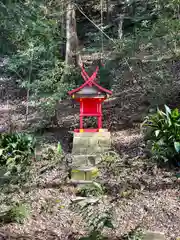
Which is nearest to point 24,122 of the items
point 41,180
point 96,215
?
point 41,180

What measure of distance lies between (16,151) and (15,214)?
2680mm

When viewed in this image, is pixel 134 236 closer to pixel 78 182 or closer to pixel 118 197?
pixel 118 197

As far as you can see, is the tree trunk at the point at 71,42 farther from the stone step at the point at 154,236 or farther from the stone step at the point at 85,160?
the stone step at the point at 154,236

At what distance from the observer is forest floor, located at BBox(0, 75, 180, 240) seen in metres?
3.97

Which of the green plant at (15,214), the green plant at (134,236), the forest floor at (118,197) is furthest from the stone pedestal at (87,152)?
the green plant at (134,236)

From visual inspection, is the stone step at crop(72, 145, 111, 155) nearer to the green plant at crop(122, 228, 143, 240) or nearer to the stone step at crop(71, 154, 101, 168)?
the stone step at crop(71, 154, 101, 168)

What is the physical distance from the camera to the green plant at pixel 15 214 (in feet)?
13.6

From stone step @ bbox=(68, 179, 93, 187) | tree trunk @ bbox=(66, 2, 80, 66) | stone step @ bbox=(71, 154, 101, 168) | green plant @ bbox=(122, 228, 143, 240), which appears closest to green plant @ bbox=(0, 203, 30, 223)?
stone step @ bbox=(68, 179, 93, 187)

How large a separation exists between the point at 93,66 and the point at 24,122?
161 inches

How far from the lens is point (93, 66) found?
12430mm

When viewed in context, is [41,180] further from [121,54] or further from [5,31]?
[121,54]

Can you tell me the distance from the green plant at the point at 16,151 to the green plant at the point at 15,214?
189cm

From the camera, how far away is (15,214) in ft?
13.8

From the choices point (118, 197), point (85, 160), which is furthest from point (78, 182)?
point (118, 197)
